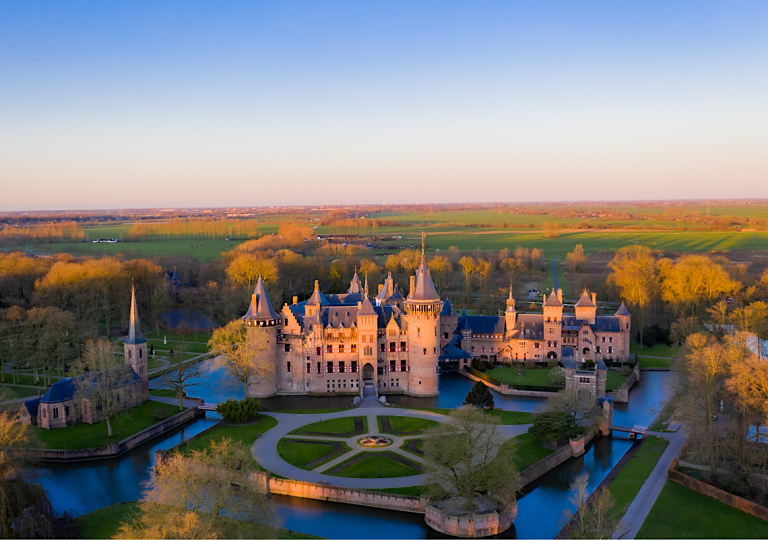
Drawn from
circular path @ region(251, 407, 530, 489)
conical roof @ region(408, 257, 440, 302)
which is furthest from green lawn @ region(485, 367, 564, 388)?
circular path @ region(251, 407, 530, 489)

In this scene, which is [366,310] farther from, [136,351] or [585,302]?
[585,302]

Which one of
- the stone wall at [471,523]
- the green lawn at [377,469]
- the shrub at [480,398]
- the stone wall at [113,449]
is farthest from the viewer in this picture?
the shrub at [480,398]

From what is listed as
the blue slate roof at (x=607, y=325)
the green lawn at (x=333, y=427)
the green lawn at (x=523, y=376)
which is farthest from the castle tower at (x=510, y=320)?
the green lawn at (x=333, y=427)

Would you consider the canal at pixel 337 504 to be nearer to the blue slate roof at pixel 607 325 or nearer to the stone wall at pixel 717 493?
the stone wall at pixel 717 493

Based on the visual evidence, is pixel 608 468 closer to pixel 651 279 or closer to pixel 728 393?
pixel 728 393

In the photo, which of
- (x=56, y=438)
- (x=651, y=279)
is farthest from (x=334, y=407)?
(x=651, y=279)
